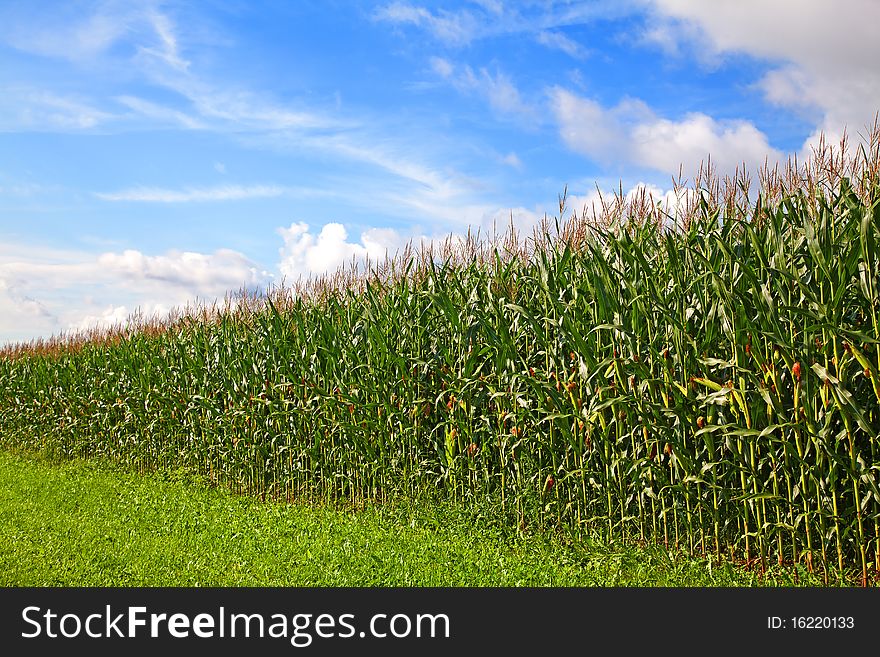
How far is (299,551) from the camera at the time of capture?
6.25 m

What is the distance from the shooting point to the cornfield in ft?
15.2

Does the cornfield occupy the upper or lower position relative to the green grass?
upper

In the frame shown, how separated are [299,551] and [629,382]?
3011mm

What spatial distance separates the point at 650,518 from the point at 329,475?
3888 millimetres

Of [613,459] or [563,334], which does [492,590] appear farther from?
[563,334]

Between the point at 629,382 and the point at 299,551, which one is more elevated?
the point at 629,382

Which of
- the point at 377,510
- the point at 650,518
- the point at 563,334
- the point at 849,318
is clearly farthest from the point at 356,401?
the point at 849,318

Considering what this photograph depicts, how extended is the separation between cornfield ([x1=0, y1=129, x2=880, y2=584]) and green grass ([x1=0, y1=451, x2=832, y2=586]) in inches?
11.9

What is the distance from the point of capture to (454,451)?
23.1 ft

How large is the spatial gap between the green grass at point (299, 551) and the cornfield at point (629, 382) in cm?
30

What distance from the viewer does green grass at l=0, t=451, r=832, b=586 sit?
5.21 metres

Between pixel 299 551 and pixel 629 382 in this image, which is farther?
pixel 299 551

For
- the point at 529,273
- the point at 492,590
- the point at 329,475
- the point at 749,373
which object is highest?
the point at 529,273

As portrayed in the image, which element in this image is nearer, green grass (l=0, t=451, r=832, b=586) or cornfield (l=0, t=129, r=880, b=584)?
cornfield (l=0, t=129, r=880, b=584)
